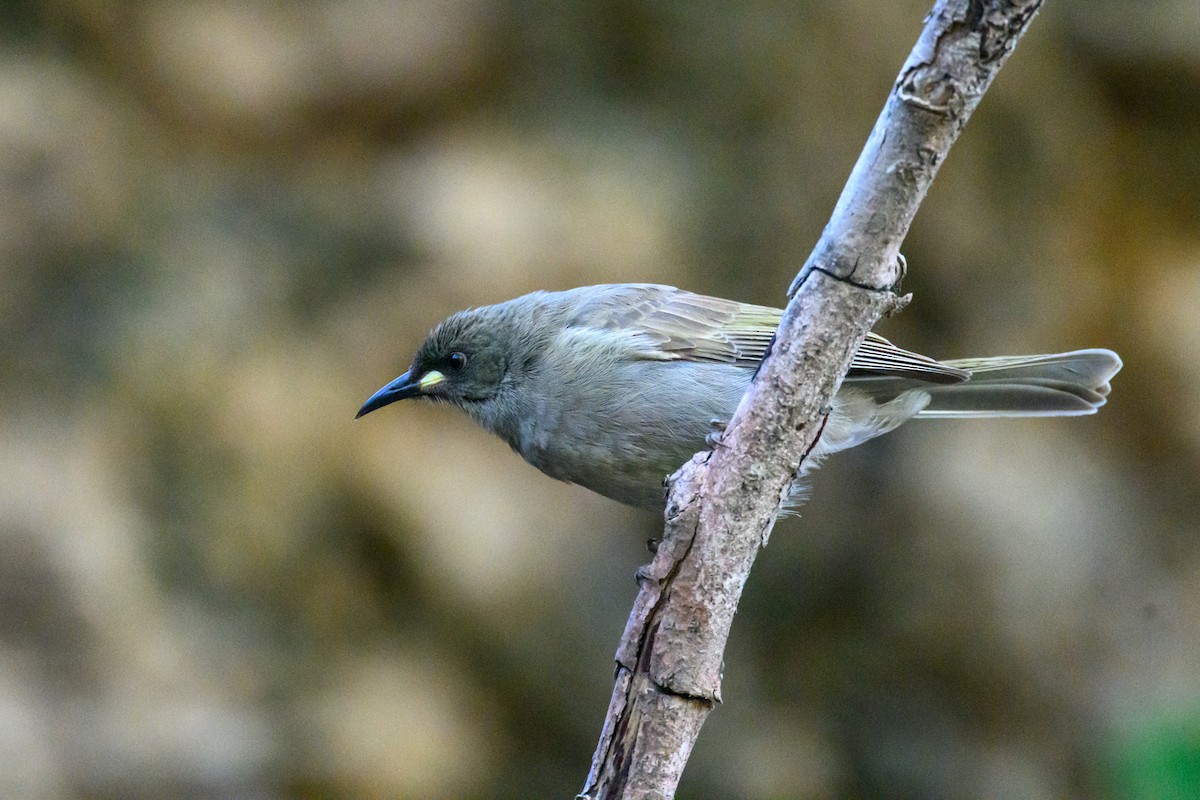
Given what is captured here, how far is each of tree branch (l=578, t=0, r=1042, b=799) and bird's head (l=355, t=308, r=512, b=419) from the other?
6.47 ft

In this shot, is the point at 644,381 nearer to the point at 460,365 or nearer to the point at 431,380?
the point at 460,365

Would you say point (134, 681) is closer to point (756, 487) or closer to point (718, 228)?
point (718, 228)

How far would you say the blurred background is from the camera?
283 inches

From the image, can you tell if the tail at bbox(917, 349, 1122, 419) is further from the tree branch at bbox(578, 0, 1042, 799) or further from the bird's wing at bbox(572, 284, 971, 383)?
the tree branch at bbox(578, 0, 1042, 799)

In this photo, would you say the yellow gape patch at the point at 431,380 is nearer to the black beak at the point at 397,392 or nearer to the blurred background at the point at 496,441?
the black beak at the point at 397,392

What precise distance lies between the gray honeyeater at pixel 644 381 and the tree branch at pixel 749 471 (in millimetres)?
1069

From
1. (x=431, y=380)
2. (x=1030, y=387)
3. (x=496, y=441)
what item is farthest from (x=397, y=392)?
(x=496, y=441)

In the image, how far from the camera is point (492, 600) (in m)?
7.29

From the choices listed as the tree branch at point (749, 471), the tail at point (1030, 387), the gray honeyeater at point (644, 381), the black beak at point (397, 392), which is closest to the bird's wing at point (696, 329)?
the gray honeyeater at point (644, 381)

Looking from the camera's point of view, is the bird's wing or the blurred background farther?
the blurred background

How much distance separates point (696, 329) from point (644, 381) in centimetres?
39

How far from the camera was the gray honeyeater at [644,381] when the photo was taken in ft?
13.3

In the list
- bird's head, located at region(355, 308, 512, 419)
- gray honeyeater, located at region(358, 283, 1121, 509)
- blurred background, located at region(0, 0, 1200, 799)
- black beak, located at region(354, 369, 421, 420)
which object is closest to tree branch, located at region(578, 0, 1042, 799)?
gray honeyeater, located at region(358, 283, 1121, 509)

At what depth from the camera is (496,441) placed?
7668 millimetres
